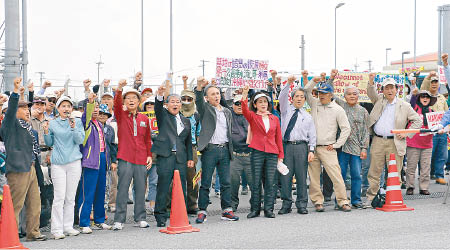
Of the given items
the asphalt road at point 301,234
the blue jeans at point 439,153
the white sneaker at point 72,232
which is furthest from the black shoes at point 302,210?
the blue jeans at point 439,153

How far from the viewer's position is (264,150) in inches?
350

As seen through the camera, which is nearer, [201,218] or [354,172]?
[201,218]

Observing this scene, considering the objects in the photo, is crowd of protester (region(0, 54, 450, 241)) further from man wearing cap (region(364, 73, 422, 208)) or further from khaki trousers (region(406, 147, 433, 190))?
khaki trousers (region(406, 147, 433, 190))

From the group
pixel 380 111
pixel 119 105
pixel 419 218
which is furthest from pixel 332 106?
pixel 119 105

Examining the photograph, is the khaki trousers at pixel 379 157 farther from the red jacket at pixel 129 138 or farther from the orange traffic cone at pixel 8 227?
the orange traffic cone at pixel 8 227

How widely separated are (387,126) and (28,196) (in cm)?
625

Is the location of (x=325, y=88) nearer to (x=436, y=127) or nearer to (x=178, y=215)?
(x=436, y=127)

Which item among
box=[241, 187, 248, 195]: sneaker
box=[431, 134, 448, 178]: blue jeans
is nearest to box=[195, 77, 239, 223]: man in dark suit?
box=[241, 187, 248, 195]: sneaker

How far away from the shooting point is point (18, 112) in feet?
24.0

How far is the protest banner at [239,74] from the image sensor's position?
396 inches

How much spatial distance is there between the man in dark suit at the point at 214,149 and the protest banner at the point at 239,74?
1151mm

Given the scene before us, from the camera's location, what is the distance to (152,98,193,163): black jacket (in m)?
8.38

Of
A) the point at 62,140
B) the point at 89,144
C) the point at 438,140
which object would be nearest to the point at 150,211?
the point at 89,144

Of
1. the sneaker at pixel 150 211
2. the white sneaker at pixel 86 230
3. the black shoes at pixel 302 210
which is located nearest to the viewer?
the white sneaker at pixel 86 230
